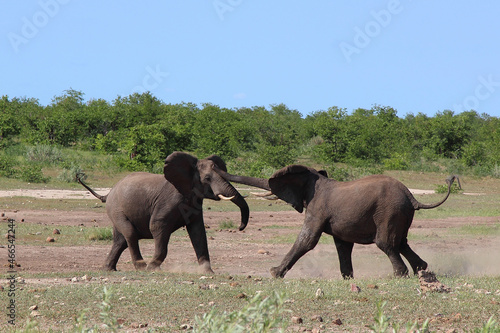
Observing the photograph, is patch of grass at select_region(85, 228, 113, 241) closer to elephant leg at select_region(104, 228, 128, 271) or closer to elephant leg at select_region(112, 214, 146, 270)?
elephant leg at select_region(104, 228, 128, 271)

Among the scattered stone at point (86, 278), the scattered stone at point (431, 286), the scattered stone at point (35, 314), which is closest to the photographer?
the scattered stone at point (35, 314)

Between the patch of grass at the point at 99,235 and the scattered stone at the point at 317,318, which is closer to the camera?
the scattered stone at the point at 317,318

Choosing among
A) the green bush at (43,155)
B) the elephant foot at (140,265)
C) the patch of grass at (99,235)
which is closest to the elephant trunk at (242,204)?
the elephant foot at (140,265)

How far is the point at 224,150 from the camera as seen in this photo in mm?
42375

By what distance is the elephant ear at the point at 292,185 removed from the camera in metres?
11.5

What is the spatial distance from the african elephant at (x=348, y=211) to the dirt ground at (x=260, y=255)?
1142 millimetres

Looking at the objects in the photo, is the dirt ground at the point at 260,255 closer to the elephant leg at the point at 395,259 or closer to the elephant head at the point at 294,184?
the elephant leg at the point at 395,259

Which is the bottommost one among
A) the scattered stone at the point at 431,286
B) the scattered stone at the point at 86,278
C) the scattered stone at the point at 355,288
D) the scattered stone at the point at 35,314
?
the scattered stone at the point at 86,278

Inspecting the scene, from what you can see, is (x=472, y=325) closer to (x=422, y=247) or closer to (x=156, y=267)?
(x=156, y=267)

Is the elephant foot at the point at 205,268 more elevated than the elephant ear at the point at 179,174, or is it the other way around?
the elephant ear at the point at 179,174

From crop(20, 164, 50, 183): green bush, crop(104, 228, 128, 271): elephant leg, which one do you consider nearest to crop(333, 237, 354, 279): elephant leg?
crop(104, 228, 128, 271): elephant leg

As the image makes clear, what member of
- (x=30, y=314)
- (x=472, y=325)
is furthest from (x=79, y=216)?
(x=472, y=325)

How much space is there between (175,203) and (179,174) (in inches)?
18.5

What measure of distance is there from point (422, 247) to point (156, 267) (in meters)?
6.62
